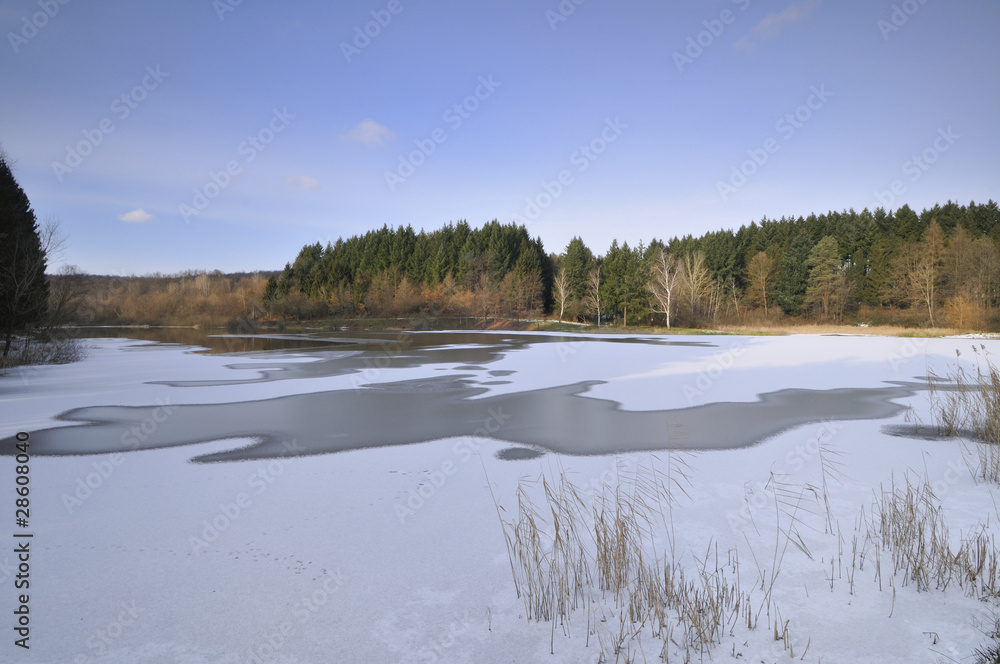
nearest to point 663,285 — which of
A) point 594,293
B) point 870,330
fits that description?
point 594,293

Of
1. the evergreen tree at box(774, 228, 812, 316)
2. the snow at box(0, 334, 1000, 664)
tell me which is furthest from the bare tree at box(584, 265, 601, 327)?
the snow at box(0, 334, 1000, 664)

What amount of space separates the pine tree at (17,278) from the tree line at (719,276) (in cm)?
4158

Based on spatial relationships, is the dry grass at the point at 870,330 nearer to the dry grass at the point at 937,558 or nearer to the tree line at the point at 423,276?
the tree line at the point at 423,276

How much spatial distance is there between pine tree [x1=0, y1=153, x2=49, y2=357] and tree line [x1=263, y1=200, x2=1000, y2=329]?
41582 millimetres

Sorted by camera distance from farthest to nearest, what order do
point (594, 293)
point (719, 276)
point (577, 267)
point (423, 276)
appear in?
point (423, 276) → point (577, 267) → point (719, 276) → point (594, 293)

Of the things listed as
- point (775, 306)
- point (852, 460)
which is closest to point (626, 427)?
point (852, 460)

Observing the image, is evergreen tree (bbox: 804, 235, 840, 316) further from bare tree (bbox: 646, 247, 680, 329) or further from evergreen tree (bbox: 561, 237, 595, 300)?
evergreen tree (bbox: 561, 237, 595, 300)

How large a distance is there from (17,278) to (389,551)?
66.4 feet

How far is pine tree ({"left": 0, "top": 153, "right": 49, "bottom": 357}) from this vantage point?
54.4 ft

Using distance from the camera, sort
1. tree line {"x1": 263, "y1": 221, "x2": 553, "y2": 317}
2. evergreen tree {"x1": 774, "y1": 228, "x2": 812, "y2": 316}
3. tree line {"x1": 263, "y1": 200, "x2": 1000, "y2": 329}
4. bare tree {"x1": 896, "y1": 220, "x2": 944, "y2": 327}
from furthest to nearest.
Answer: tree line {"x1": 263, "y1": 221, "x2": 553, "y2": 317} → evergreen tree {"x1": 774, "y1": 228, "x2": 812, "y2": 316} → tree line {"x1": 263, "y1": 200, "x2": 1000, "y2": 329} → bare tree {"x1": 896, "y1": 220, "x2": 944, "y2": 327}

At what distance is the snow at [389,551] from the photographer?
3.06m

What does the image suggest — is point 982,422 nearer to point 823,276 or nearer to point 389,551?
point 389,551

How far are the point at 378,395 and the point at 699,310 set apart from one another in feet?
163

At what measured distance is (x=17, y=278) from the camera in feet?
56.3
